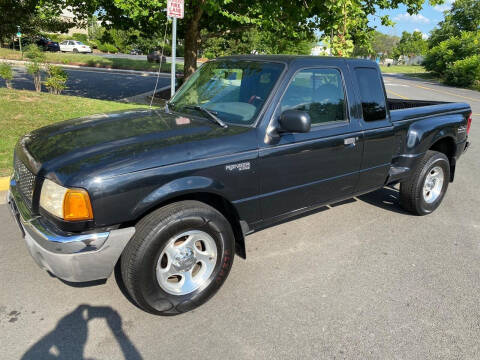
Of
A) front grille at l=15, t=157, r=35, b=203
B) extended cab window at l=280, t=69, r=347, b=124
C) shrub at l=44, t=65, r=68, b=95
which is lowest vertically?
front grille at l=15, t=157, r=35, b=203

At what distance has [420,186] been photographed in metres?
4.58

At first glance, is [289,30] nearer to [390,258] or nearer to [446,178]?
[446,178]

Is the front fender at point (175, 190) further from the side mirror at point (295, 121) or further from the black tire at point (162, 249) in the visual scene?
the side mirror at point (295, 121)

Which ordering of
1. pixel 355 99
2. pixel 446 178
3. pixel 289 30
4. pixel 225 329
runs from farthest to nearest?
pixel 289 30 < pixel 446 178 < pixel 355 99 < pixel 225 329

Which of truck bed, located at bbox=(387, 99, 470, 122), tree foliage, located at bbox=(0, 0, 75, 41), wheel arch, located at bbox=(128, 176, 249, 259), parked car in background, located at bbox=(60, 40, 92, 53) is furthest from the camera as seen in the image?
parked car in background, located at bbox=(60, 40, 92, 53)

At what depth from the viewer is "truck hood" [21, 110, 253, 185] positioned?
8.13 feet

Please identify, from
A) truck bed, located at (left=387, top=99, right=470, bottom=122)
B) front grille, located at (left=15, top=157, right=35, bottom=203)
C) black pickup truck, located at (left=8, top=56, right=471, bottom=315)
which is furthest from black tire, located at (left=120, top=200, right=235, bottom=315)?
truck bed, located at (left=387, top=99, right=470, bottom=122)

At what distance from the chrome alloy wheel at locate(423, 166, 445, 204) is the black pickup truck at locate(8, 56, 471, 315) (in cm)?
80

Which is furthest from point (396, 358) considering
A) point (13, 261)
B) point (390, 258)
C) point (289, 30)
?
point (289, 30)

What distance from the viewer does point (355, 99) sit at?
3764 mm

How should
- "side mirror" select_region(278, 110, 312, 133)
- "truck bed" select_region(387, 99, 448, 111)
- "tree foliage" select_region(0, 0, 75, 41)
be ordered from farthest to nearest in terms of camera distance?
"tree foliage" select_region(0, 0, 75, 41)
"truck bed" select_region(387, 99, 448, 111)
"side mirror" select_region(278, 110, 312, 133)

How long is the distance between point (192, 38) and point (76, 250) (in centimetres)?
999

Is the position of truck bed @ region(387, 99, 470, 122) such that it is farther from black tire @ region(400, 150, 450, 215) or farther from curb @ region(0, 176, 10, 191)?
curb @ region(0, 176, 10, 191)

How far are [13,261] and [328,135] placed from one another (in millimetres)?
3045
